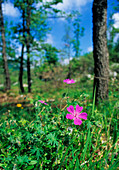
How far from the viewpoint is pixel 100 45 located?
7.77 ft

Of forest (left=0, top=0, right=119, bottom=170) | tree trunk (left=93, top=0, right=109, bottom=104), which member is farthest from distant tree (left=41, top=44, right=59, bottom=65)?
tree trunk (left=93, top=0, right=109, bottom=104)

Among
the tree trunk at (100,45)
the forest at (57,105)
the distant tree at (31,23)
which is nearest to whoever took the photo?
the forest at (57,105)

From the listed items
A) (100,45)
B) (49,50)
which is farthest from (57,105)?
(49,50)

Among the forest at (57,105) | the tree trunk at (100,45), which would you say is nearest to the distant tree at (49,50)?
the forest at (57,105)

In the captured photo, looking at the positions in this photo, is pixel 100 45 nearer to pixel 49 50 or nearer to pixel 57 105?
pixel 57 105

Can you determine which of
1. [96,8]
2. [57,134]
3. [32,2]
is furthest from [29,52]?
[57,134]

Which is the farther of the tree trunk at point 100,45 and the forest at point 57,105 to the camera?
the tree trunk at point 100,45

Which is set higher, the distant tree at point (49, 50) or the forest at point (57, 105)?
the distant tree at point (49, 50)

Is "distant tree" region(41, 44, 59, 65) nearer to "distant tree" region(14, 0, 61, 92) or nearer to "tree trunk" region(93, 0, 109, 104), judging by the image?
"distant tree" region(14, 0, 61, 92)

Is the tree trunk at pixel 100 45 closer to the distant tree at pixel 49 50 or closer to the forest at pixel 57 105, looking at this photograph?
the forest at pixel 57 105

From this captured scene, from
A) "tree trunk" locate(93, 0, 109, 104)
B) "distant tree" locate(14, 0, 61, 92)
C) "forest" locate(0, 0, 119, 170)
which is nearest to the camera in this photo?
"forest" locate(0, 0, 119, 170)

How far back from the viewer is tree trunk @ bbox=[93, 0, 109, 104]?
232cm

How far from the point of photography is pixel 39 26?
8031 millimetres

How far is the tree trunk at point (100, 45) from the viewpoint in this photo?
2.32m
